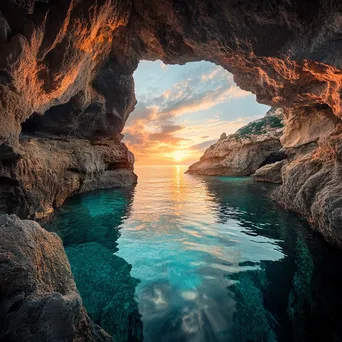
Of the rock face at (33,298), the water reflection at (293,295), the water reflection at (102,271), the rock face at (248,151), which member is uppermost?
the rock face at (248,151)

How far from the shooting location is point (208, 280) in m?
5.47

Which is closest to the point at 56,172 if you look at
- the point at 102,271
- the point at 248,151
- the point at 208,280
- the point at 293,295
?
the point at 102,271

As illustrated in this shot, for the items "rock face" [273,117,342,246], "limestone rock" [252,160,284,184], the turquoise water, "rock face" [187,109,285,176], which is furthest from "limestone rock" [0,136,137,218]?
"rock face" [187,109,285,176]

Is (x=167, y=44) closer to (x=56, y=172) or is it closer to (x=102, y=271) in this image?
(x=56, y=172)

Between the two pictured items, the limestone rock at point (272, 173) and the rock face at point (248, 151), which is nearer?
the limestone rock at point (272, 173)

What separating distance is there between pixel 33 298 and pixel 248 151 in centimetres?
4476

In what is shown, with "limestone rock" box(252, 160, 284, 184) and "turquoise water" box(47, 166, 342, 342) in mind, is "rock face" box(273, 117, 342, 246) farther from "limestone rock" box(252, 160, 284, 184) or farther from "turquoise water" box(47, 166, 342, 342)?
"limestone rock" box(252, 160, 284, 184)

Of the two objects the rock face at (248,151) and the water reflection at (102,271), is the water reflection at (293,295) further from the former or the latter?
the rock face at (248,151)

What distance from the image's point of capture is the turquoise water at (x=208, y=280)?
3.91 metres

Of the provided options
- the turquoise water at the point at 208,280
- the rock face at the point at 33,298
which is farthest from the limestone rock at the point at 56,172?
the rock face at the point at 33,298

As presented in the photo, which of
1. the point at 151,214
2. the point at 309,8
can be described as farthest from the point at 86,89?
the point at 309,8

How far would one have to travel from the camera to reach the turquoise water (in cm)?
391

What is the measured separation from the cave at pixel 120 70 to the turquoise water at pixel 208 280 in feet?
4.76

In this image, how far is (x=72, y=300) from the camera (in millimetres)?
2520
